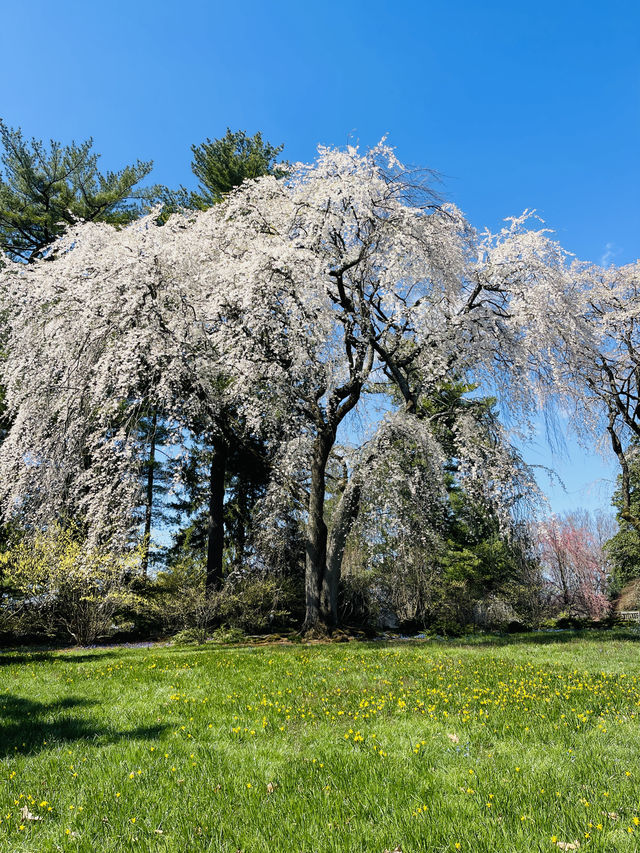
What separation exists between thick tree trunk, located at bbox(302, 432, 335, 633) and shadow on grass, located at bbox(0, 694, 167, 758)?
751cm

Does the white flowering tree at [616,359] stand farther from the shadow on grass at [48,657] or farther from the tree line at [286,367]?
the shadow on grass at [48,657]

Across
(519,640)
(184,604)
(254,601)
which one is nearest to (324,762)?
(184,604)

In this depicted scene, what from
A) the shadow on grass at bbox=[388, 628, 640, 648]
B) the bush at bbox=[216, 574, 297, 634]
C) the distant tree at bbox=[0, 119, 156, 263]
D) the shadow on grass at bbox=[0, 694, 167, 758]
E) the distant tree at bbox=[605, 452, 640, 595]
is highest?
the distant tree at bbox=[0, 119, 156, 263]

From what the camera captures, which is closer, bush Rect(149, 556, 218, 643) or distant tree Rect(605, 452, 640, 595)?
bush Rect(149, 556, 218, 643)

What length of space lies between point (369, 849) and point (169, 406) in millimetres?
9425

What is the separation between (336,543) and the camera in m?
13.5

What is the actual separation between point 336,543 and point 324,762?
377 inches

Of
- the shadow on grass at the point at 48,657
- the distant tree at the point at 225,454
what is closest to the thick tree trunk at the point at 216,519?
the distant tree at the point at 225,454

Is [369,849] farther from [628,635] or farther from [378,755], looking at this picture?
[628,635]

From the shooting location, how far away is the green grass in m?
2.94

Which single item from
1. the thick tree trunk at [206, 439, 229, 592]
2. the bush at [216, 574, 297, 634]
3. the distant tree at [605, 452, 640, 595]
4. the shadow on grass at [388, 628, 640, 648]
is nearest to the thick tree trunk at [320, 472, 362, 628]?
the shadow on grass at [388, 628, 640, 648]

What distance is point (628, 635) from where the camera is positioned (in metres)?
14.5

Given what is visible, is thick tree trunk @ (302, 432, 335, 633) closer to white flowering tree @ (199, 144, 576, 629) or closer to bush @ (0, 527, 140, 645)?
white flowering tree @ (199, 144, 576, 629)

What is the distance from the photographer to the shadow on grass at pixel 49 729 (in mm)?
4621
